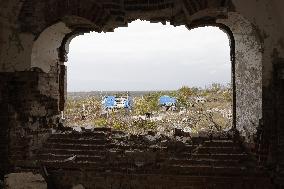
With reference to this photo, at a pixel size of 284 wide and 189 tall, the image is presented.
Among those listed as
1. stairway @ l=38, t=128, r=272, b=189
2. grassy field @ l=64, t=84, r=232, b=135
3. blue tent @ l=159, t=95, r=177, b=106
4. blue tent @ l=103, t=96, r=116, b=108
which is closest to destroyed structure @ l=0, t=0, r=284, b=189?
stairway @ l=38, t=128, r=272, b=189

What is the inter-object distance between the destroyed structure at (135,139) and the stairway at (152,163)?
1 centimetres

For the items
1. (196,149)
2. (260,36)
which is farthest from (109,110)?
(260,36)

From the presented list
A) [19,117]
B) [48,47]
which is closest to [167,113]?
[48,47]

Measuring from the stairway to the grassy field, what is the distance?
256 centimetres

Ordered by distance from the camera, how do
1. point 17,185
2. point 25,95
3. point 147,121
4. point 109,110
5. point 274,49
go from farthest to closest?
point 109,110, point 147,121, point 25,95, point 17,185, point 274,49

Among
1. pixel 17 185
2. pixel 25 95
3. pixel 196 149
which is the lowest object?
pixel 17 185

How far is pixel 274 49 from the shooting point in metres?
3.98

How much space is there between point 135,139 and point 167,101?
4.99 m

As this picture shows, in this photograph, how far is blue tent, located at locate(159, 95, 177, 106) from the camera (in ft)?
31.9

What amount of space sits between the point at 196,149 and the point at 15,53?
269cm

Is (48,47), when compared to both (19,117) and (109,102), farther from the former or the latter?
(109,102)

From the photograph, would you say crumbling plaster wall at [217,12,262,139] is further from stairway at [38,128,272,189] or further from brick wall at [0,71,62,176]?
brick wall at [0,71,62,176]

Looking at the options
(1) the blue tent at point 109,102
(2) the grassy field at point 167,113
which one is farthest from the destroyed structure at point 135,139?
(1) the blue tent at point 109,102

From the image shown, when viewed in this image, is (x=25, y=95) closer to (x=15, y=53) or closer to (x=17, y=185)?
(x=15, y=53)
